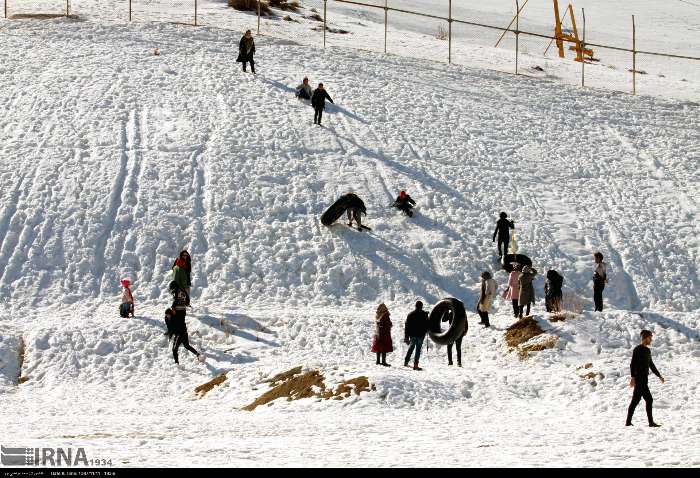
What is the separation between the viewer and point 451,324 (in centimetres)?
2205

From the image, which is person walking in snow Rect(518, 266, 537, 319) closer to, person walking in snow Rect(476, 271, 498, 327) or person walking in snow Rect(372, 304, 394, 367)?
person walking in snow Rect(476, 271, 498, 327)

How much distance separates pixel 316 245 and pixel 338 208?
1309mm

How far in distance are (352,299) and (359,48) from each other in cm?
1952

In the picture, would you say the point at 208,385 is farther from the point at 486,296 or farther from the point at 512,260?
the point at 512,260

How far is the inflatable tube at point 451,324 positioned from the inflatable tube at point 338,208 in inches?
262

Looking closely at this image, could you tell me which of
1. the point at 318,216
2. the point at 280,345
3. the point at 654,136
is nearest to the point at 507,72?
the point at 654,136

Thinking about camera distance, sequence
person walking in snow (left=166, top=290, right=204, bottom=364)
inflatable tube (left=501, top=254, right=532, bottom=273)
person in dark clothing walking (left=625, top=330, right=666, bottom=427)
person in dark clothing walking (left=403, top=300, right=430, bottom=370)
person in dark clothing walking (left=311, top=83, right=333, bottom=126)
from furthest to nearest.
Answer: person in dark clothing walking (left=311, top=83, right=333, bottom=126), inflatable tube (left=501, top=254, right=532, bottom=273), person walking in snow (left=166, top=290, right=204, bottom=364), person in dark clothing walking (left=403, top=300, right=430, bottom=370), person in dark clothing walking (left=625, top=330, right=666, bottom=427)

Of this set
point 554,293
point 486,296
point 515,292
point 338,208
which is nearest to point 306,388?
point 486,296

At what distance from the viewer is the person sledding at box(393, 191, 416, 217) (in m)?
30.2

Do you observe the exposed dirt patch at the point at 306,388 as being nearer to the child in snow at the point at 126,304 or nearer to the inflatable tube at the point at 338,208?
the child in snow at the point at 126,304

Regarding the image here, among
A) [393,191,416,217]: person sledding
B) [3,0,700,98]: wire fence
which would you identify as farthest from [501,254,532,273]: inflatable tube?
[3,0,700,98]: wire fence

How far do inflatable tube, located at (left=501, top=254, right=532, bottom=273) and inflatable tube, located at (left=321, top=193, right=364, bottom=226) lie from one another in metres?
3.84

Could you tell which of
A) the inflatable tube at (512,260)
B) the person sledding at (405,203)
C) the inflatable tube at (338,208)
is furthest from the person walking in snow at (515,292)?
the person sledding at (405,203)

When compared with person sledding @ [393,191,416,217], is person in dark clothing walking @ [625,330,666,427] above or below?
below
